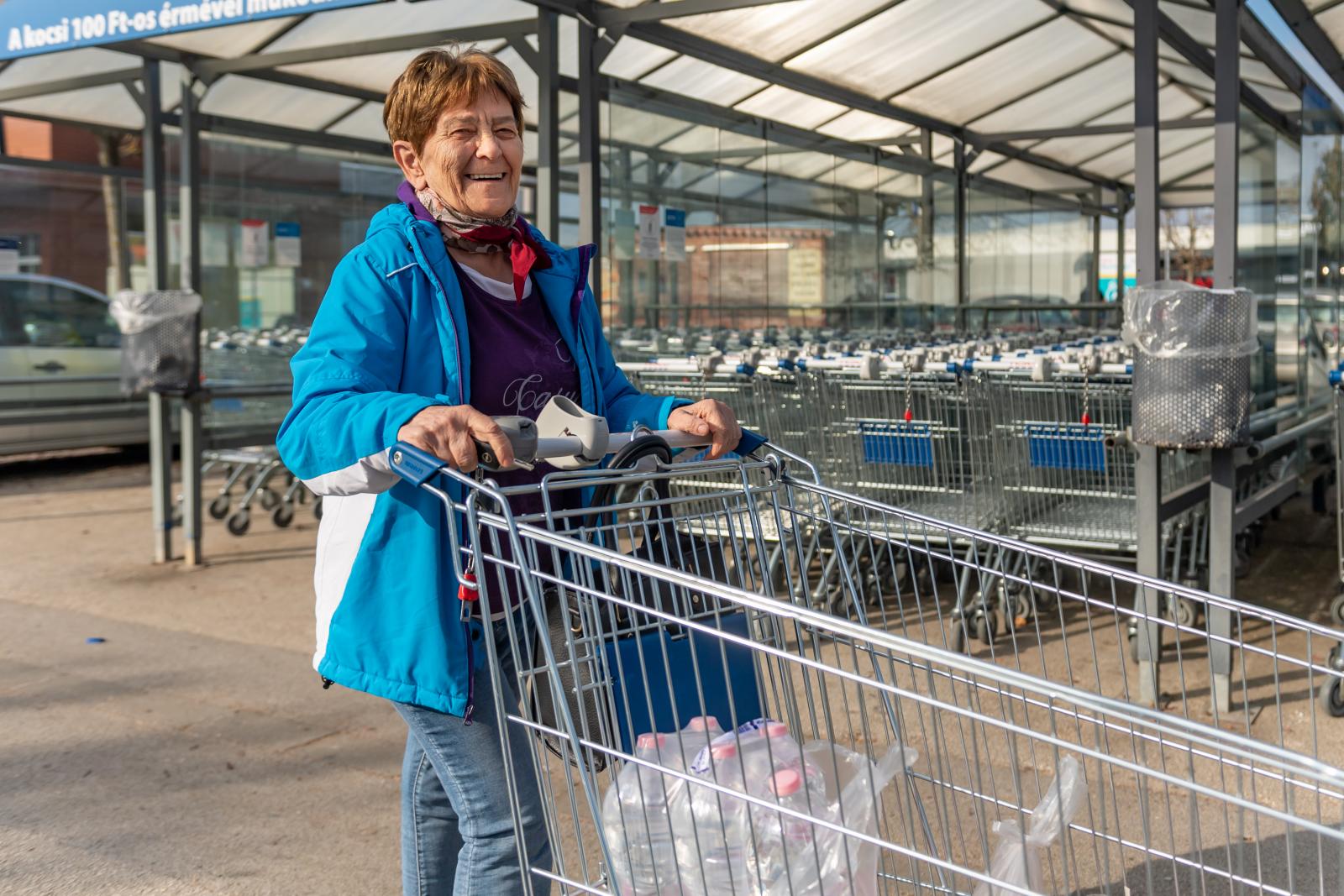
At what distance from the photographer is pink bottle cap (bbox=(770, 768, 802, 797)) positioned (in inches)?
79.5

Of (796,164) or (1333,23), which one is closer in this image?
(1333,23)

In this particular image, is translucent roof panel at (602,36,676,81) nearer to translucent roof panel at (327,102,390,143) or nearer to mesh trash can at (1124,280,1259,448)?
translucent roof panel at (327,102,390,143)

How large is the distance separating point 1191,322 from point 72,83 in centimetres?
639

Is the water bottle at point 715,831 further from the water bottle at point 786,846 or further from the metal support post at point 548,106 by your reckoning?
the metal support post at point 548,106

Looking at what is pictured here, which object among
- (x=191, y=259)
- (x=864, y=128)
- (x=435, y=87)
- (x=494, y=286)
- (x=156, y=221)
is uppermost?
(x=864, y=128)

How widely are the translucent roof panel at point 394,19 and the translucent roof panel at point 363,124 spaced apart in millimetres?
1375

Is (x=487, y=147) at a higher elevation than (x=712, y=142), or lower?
lower

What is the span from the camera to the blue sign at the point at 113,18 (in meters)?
5.09

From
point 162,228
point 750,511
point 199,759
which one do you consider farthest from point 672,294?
point 750,511

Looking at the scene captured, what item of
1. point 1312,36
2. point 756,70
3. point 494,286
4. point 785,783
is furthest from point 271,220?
point 785,783

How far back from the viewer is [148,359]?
7.16 m

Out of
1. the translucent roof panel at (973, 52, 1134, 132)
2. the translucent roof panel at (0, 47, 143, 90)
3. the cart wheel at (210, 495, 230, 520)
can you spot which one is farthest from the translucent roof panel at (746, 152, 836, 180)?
the cart wheel at (210, 495, 230, 520)

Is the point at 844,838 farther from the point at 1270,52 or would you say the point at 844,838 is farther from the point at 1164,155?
the point at 1164,155

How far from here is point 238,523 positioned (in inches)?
343
